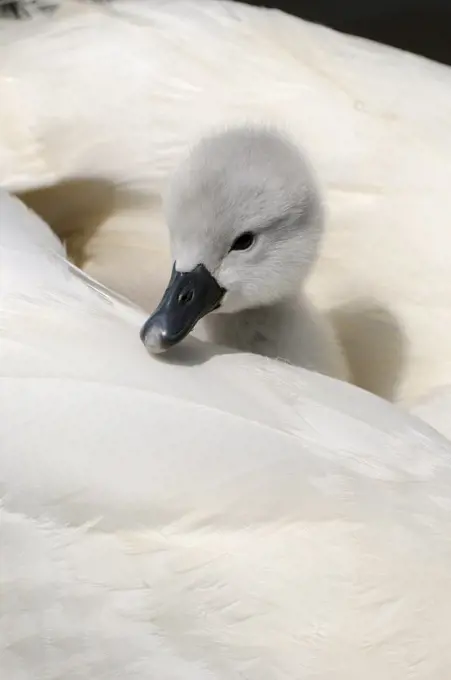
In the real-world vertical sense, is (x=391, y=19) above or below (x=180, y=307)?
below

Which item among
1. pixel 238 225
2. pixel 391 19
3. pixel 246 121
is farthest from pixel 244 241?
pixel 391 19

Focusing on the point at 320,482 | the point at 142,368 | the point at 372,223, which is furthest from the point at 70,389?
the point at 372,223

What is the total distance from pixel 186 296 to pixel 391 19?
95 centimetres

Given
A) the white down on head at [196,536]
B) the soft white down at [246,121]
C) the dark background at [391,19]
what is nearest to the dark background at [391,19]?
the dark background at [391,19]

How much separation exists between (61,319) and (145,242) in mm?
305

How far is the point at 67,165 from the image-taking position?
0.95 metres

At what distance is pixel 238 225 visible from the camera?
74 cm

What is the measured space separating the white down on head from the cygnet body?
0.08 metres

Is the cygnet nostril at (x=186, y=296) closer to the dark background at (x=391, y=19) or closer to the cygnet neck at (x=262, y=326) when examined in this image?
the cygnet neck at (x=262, y=326)

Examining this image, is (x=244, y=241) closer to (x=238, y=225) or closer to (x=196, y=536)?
(x=238, y=225)

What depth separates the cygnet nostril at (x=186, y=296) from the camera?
711 mm

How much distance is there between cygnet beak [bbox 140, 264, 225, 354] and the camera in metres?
0.67

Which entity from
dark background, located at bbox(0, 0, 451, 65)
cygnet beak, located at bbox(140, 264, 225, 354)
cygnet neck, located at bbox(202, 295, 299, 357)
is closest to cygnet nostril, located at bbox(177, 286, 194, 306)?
cygnet beak, located at bbox(140, 264, 225, 354)

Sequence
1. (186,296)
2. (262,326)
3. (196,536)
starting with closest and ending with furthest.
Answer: (196,536), (186,296), (262,326)
